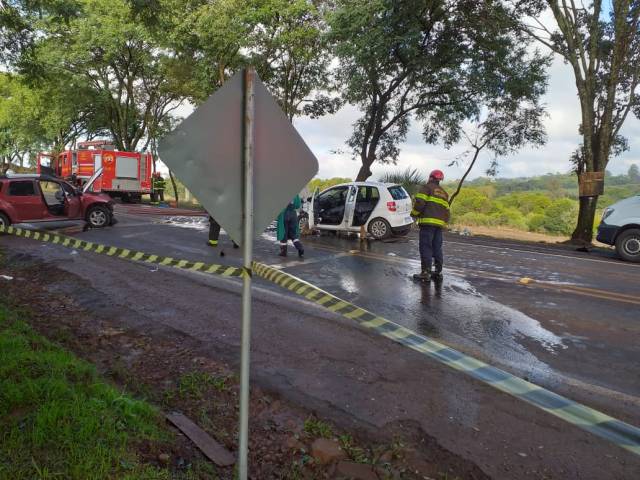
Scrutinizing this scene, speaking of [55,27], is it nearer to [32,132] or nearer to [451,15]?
[32,132]

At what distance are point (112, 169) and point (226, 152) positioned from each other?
81.9 ft

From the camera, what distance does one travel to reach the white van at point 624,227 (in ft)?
35.5

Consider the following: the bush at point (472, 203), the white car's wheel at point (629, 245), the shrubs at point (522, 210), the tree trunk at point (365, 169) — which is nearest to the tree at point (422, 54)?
the tree trunk at point (365, 169)

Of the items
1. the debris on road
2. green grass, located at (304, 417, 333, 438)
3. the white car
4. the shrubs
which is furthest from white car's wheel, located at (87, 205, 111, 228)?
the shrubs

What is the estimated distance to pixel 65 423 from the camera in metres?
2.67

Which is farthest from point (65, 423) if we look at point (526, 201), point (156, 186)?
point (526, 201)

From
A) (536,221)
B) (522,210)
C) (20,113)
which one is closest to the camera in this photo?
(20,113)

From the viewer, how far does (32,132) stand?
37.6 meters

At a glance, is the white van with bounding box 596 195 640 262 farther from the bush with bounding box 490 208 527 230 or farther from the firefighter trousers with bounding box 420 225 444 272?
the bush with bounding box 490 208 527 230

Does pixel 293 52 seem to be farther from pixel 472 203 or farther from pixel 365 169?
pixel 472 203

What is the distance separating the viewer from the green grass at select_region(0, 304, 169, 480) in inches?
92.0

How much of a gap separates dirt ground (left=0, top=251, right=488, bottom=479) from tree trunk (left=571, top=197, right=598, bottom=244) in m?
14.0

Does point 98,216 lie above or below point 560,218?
below

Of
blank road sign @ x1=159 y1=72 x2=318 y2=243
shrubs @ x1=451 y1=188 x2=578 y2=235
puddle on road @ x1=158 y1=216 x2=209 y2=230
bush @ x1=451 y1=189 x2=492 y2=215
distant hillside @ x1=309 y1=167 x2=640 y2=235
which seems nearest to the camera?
blank road sign @ x1=159 y1=72 x2=318 y2=243
